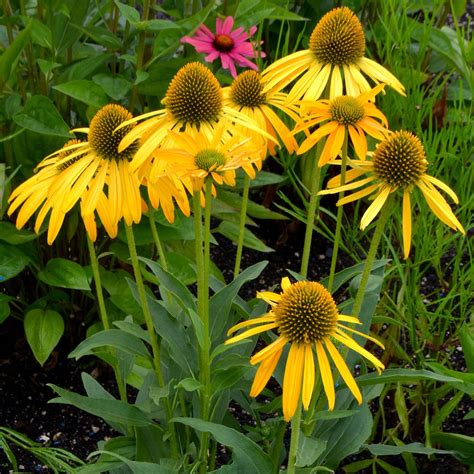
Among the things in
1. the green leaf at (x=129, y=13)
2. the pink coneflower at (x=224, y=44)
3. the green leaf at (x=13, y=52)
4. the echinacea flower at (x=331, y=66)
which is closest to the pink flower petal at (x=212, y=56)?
the pink coneflower at (x=224, y=44)

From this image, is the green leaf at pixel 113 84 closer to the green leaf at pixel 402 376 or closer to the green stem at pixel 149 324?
the green stem at pixel 149 324

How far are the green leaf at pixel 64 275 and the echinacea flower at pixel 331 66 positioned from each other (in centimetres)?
66

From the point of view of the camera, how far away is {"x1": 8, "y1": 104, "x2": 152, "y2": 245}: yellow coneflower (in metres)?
1.09

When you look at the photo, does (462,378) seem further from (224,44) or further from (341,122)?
(224,44)

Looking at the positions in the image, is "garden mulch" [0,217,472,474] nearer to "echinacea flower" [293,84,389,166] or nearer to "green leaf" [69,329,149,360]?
"green leaf" [69,329,149,360]

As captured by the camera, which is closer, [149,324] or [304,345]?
[304,345]

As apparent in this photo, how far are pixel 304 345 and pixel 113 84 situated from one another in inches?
39.9

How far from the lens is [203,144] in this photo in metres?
1.04

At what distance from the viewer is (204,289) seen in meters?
1.11

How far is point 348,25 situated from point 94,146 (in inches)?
17.8

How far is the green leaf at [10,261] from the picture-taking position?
5.74 feet

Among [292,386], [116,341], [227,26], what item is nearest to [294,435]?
[292,386]

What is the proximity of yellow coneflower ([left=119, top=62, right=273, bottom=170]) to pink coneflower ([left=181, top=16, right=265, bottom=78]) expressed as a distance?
0.85 m

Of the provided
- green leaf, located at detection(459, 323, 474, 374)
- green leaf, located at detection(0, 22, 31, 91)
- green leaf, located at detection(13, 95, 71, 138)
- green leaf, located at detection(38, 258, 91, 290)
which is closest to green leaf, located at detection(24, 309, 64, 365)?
green leaf, located at detection(38, 258, 91, 290)
